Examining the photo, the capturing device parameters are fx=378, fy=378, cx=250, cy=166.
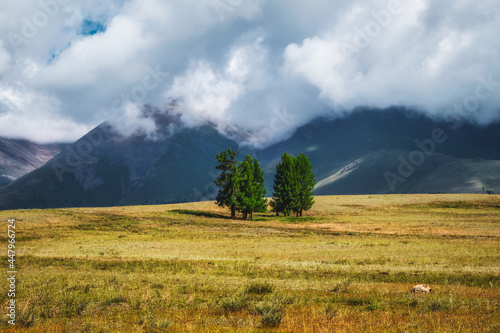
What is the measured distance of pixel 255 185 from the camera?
91.2 meters

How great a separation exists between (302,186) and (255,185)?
502 inches

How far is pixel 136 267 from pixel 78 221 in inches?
1727

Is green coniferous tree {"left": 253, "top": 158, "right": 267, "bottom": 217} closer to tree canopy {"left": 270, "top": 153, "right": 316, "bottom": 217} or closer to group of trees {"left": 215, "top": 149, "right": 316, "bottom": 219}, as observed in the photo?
group of trees {"left": 215, "top": 149, "right": 316, "bottom": 219}

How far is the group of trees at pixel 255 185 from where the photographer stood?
8588 centimetres

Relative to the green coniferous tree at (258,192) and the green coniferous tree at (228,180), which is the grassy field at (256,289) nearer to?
the green coniferous tree at (228,180)

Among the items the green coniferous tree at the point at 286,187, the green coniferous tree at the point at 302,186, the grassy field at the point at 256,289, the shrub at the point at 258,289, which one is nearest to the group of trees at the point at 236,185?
the green coniferous tree at the point at 286,187

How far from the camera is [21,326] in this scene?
1141 cm

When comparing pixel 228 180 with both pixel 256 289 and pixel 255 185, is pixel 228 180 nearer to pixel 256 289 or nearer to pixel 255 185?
pixel 255 185

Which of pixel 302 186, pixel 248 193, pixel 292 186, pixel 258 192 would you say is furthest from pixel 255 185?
pixel 302 186

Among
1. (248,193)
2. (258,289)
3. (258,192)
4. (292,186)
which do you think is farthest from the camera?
(292,186)

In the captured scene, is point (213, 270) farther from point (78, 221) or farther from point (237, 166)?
point (237, 166)

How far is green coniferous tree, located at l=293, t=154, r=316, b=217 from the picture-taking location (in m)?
94.3

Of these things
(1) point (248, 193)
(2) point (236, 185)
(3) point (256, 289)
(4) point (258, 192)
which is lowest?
(3) point (256, 289)

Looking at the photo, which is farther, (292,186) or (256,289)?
(292,186)
